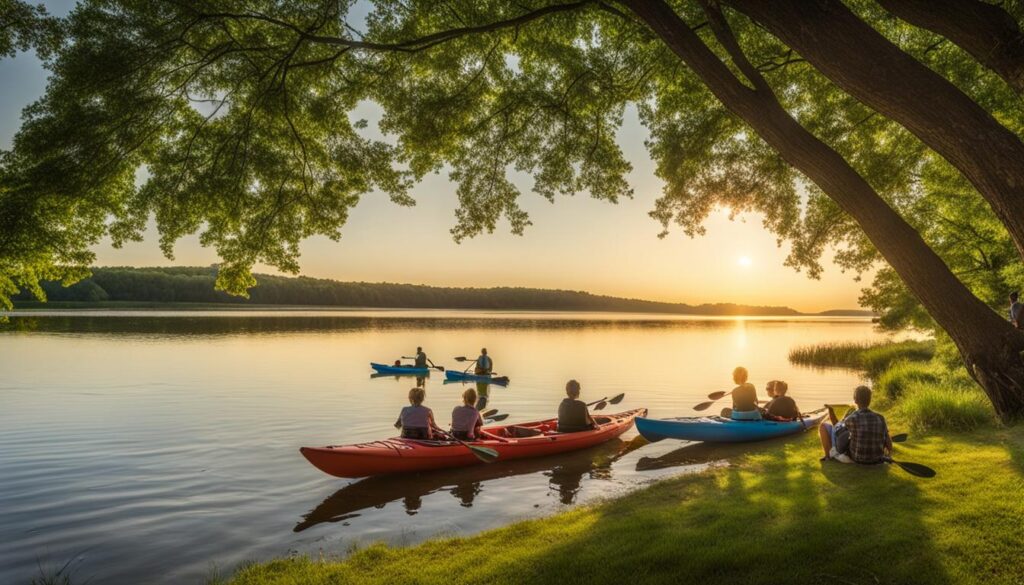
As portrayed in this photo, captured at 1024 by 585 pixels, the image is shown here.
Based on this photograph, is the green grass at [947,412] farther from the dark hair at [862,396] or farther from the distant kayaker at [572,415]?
the distant kayaker at [572,415]

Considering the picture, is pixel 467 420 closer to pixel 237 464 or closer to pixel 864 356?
pixel 237 464

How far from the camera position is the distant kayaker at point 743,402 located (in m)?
13.0

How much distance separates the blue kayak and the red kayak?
1.30m

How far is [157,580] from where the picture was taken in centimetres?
656

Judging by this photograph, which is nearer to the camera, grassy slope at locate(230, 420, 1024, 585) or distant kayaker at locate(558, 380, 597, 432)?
grassy slope at locate(230, 420, 1024, 585)

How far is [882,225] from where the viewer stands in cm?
567

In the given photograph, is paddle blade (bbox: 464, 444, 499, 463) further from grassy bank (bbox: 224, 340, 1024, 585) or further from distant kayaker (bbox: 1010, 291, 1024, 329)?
distant kayaker (bbox: 1010, 291, 1024, 329)

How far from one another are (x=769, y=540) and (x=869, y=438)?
150 inches

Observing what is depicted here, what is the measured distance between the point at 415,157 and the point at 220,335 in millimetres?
39458

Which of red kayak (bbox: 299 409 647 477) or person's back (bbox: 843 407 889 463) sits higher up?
person's back (bbox: 843 407 889 463)

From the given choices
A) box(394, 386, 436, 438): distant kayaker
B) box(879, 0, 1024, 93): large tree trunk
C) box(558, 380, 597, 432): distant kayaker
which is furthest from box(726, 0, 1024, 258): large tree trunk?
box(558, 380, 597, 432): distant kayaker

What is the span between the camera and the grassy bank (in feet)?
15.0

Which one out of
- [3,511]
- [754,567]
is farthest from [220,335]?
[754,567]

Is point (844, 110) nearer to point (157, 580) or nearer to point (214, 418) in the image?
point (157, 580)
